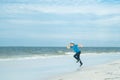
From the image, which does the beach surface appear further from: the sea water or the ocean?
the ocean

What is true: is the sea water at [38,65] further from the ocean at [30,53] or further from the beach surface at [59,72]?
the ocean at [30,53]

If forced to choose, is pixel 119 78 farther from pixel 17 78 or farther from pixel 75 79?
pixel 17 78

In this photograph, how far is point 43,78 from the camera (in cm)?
1375

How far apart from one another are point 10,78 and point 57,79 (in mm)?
2513

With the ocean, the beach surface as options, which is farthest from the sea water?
the ocean

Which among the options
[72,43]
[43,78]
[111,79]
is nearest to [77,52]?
[72,43]

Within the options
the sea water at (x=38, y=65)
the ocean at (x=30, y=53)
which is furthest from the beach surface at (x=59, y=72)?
the ocean at (x=30, y=53)

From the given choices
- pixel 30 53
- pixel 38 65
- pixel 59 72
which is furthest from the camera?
pixel 30 53

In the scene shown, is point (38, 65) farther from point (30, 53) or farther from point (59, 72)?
point (30, 53)

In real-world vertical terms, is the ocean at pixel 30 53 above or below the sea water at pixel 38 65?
above

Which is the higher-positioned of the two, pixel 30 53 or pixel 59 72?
pixel 30 53

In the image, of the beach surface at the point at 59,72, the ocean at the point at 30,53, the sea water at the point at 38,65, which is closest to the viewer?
the beach surface at the point at 59,72

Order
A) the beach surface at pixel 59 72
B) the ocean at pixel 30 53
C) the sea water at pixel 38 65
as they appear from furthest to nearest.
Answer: the ocean at pixel 30 53
the sea water at pixel 38 65
the beach surface at pixel 59 72

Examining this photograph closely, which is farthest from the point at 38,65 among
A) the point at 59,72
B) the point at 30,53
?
the point at 30,53
